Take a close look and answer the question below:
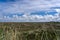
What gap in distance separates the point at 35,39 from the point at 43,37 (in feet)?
1.89

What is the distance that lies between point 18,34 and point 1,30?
1278 millimetres

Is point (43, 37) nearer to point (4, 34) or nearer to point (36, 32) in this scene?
point (36, 32)

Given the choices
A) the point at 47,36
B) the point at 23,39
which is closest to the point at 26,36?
the point at 23,39

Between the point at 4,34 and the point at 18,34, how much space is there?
107 cm

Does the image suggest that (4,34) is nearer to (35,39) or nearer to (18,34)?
(18,34)

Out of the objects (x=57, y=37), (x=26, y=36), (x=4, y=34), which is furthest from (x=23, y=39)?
(x=57, y=37)

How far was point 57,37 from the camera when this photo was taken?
51.2 ft

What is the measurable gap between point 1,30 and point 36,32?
2541 mm

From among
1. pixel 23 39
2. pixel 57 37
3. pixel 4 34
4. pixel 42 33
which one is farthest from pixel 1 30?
pixel 57 37

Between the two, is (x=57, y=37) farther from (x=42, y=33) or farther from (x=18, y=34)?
(x=18, y=34)

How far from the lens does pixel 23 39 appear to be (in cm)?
1581

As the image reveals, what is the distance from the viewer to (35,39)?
50.9ft

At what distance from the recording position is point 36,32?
16062mm

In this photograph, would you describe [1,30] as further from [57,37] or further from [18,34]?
[57,37]
